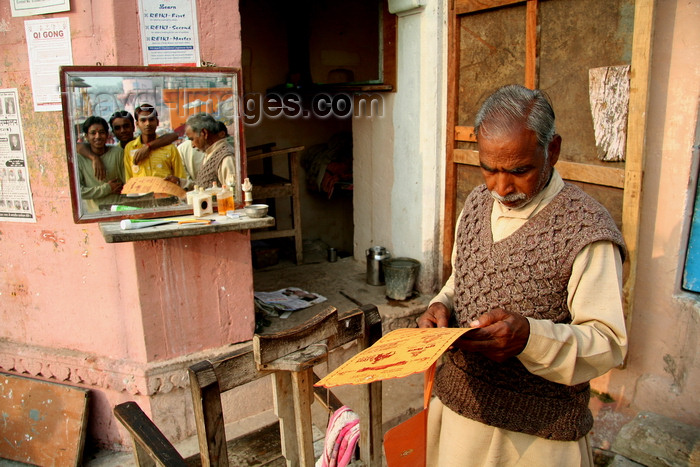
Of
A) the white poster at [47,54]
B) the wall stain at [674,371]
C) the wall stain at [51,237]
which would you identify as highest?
the white poster at [47,54]

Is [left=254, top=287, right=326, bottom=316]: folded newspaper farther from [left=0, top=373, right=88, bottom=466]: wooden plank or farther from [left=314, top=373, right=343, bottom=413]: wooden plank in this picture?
[left=314, top=373, right=343, bottom=413]: wooden plank

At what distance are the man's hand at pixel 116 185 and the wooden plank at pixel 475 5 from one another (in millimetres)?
2677

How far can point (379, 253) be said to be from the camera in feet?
16.2

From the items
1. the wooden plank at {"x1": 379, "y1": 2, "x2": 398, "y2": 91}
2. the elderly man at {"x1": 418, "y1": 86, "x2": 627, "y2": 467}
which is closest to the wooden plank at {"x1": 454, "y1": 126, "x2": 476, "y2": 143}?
the wooden plank at {"x1": 379, "y1": 2, "x2": 398, "y2": 91}

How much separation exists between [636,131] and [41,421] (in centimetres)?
414

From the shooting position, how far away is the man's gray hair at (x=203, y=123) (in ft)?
10.4

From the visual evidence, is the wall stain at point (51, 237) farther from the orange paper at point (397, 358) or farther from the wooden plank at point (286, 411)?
the orange paper at point (397, 358)

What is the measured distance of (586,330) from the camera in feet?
5.04

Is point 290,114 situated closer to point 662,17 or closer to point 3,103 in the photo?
point 3,103

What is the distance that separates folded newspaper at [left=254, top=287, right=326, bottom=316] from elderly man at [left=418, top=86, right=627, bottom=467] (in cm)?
237

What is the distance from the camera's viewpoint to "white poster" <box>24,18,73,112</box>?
3.09 m

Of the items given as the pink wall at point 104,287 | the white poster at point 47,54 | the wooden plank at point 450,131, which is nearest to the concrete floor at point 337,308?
the pink wall at point 104,287

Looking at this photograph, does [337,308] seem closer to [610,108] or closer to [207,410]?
[610,108]

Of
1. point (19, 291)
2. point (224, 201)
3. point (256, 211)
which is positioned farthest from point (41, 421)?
point (256, 211)
